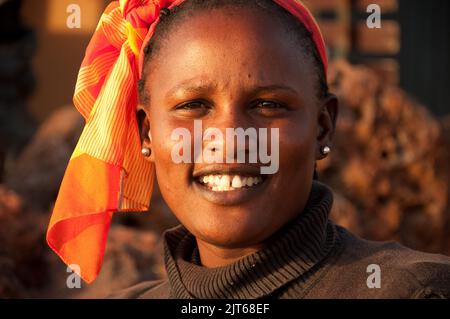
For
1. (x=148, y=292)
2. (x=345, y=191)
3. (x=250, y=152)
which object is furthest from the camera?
(x=345, y=191)

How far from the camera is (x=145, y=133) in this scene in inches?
97.7

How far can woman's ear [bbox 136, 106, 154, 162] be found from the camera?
2.46m

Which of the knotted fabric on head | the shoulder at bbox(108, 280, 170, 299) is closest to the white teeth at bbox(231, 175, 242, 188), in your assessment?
the knotted fabric on head

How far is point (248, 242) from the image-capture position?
218 cm

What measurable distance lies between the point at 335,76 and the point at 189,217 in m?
2.38

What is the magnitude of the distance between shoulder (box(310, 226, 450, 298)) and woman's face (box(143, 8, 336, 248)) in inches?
7.8

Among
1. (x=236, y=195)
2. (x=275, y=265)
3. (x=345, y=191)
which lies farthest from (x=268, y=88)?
(x=345, y=191)

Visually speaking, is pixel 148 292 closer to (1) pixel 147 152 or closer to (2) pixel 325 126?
(1) pixel 147 152

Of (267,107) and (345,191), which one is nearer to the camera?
(267,107)

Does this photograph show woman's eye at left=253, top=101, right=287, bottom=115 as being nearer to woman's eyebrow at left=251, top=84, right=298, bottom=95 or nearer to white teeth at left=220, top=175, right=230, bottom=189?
woman's eyebrow at left=251, top=84, right=298, bottom=95

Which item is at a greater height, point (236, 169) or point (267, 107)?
point (267, 107)

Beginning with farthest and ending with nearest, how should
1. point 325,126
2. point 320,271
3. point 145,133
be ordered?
point 145,133, point 325,126, point 320,271

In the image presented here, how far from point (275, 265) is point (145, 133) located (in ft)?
1.86

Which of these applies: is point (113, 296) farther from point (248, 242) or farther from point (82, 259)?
point (248, 242)
